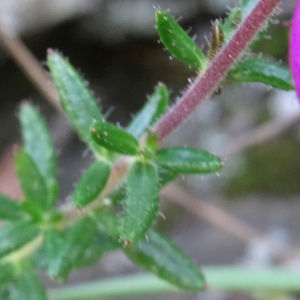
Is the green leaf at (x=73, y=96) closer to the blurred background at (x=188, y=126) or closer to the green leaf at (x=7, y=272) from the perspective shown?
the green leaf at (x=7, y=272)

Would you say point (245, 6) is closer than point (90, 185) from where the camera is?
Yes

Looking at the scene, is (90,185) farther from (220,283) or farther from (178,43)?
(220,283)

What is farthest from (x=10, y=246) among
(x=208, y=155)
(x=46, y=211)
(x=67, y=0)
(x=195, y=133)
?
(x=195, y=133)

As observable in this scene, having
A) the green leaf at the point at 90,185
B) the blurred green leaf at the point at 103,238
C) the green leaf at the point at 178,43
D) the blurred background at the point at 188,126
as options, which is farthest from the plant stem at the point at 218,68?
the blurred background at the point at 188,126

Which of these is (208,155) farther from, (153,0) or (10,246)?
(153,0)

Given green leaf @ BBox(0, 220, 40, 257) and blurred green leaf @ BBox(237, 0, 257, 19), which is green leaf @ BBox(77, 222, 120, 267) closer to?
green leaf @ BBox(0, 220, 40, 257)

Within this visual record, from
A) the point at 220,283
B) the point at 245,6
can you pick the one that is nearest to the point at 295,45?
the point at 245,6
